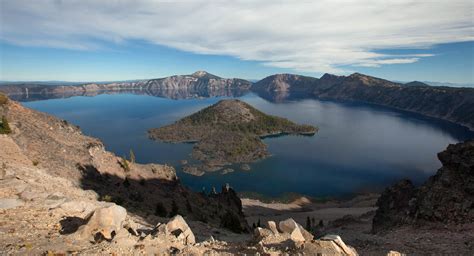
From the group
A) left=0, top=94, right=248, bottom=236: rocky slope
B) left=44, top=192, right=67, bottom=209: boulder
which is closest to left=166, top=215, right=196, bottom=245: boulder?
left=44, top=192, right=67, bottom=209: boulder

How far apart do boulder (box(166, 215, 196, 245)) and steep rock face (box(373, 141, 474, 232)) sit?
1325 inches

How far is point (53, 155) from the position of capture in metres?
41.6

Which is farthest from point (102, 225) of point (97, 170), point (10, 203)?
point (97, 170)

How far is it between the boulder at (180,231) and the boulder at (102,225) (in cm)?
312

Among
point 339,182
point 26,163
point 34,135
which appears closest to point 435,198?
point 26,163

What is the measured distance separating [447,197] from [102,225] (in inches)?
1662

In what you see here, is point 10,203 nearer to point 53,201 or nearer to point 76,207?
point 53,201

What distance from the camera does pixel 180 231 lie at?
20.0 metres

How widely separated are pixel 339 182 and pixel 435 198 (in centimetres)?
8966

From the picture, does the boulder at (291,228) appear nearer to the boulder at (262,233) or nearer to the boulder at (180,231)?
the boulder at (262,233)

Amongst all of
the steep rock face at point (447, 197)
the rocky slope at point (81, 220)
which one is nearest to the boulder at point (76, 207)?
the rocky slope at point (81, 220)

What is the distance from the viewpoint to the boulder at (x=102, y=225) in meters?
17.8

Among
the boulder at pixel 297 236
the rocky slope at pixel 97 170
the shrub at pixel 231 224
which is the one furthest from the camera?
the shrub at pixel 231 224

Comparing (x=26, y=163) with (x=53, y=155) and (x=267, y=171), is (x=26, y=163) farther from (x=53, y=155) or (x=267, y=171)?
(x=267, y=171)
